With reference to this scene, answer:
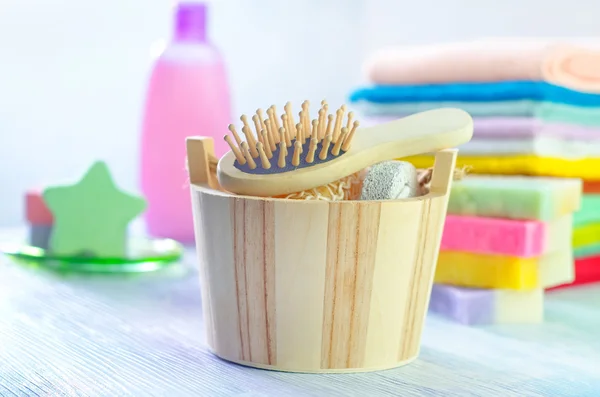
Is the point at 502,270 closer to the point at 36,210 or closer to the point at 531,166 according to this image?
the point at 531,166

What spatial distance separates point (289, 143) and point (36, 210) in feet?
1.62

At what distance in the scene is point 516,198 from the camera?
2.57ft

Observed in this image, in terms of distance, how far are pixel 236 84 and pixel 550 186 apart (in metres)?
0.77

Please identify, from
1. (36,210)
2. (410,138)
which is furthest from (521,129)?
(36,210)

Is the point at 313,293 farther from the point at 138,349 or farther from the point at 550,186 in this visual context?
the point at 550,186

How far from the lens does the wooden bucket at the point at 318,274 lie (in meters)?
0.58

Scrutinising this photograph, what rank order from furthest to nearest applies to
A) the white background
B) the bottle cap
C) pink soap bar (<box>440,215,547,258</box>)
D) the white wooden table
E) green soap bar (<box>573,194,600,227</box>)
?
the white background < the bottle cap < green soap bar (<box>573,194,600,227</box>) < pink soap bar (<box>440,215,547,258</box>) < the white wooden table

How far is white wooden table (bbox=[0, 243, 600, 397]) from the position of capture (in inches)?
22.6

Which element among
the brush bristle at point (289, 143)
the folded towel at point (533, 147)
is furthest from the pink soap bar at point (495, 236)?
the brush bristle at point (289, 143)

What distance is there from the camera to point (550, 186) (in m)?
0.79

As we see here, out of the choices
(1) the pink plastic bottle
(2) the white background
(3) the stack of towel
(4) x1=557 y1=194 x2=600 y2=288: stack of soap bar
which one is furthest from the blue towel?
(2) the white background

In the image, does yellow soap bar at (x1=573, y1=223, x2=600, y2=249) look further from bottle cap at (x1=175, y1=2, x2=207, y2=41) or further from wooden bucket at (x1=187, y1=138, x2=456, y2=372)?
bottle cap at (x1=175, y1=2, x2=207, y2=41)

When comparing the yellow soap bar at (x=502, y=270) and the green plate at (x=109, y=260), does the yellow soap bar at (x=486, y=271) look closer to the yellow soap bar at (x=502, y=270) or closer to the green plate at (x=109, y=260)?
the yellow soap bar at (x=502, y=270)

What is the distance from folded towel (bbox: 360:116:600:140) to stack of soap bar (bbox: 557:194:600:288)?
0.08 meters
